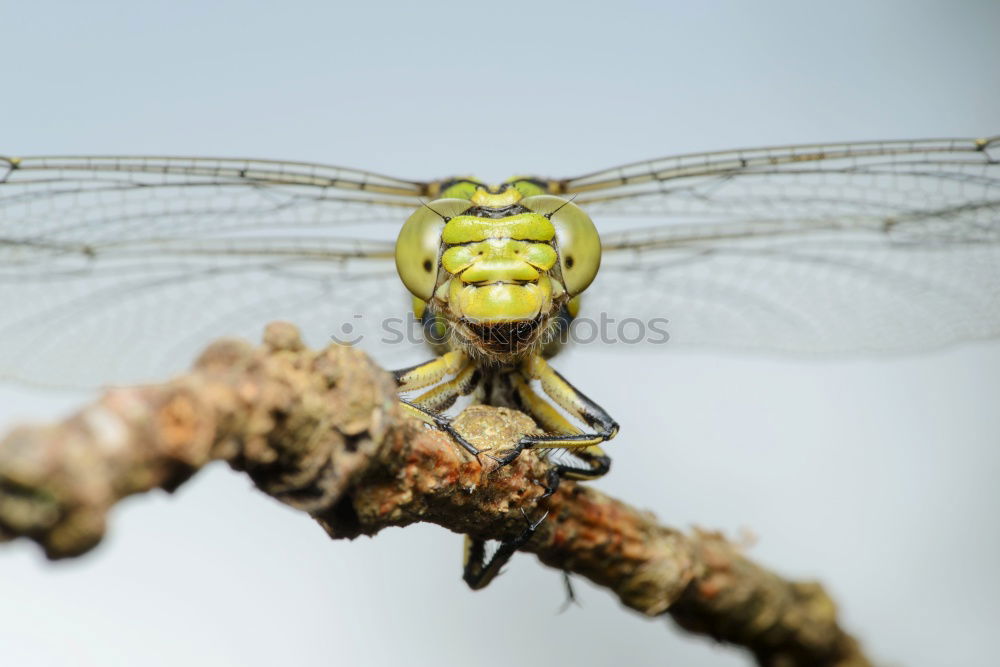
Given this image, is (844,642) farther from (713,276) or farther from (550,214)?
(550,214)

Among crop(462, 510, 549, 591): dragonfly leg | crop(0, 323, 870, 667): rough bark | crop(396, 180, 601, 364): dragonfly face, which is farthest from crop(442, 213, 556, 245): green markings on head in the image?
crop(462, 510, 549, 591): dragonfly leg

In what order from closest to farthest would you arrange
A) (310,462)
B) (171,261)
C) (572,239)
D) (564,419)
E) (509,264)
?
(310,462) < (509,264) < (572,239) < (564,419) < (171,261)

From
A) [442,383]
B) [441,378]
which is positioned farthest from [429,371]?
[442,383]

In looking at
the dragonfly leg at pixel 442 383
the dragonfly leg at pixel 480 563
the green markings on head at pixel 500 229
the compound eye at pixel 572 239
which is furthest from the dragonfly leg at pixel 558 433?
the green markings on head at pixel 500 229

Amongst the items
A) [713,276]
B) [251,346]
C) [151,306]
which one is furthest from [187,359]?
[251,346]

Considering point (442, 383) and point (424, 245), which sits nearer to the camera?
point (424, 245)

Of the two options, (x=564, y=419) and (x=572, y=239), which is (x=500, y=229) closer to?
(x=572, y=239)
